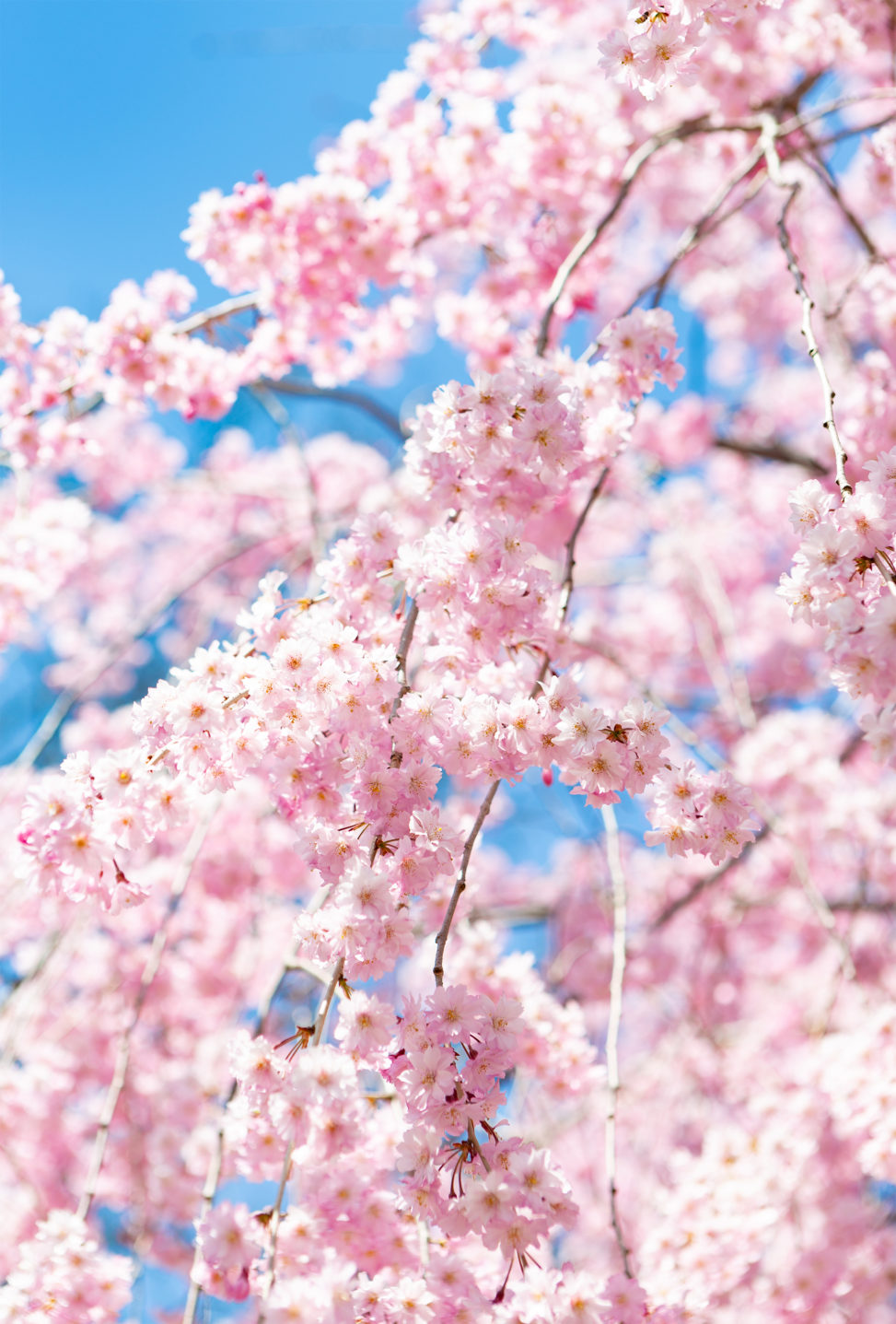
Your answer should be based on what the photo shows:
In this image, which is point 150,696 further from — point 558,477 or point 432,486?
point 558,477

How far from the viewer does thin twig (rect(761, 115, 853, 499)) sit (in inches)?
60.0

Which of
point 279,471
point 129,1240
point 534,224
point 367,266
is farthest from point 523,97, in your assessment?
point 129,1240

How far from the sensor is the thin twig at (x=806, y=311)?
152 cm

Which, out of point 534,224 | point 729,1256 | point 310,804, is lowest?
point 729,1256

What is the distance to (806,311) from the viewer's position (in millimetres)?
1765

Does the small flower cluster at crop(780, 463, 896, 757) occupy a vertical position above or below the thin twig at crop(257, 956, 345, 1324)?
above

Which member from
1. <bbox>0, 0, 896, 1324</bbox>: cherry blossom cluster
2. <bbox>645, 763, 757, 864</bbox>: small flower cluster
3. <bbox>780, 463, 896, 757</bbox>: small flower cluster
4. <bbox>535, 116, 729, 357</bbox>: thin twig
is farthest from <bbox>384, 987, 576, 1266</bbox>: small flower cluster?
<bbox>535, 116, 729, 357</bbox>: thin twig

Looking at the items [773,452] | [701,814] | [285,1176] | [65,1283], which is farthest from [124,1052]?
[773,452]

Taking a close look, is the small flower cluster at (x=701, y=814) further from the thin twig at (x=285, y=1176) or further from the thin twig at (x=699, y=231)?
the thin twig at (x=699, y=231)

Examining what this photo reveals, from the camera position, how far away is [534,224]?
11.8 ft

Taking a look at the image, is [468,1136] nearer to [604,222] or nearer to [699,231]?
[604,222]

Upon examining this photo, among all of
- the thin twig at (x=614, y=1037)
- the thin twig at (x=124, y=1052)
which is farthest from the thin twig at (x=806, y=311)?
the thin twig at (x=124, y=1052)

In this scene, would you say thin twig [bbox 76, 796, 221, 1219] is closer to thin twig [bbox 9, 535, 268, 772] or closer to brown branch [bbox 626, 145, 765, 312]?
thin twig [bbox 9, 535, 268, 772]

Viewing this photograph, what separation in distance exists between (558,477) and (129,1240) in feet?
13.7
